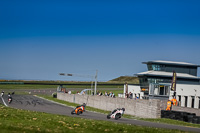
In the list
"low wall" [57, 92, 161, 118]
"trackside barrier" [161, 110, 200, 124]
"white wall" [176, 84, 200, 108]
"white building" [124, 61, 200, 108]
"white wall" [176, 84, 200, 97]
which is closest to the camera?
"trackside barrier" [161, 110, 200, 124]

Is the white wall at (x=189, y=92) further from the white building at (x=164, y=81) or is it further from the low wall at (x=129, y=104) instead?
the low wall at (x=129, y=104)

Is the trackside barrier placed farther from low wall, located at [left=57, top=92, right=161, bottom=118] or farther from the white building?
the white building

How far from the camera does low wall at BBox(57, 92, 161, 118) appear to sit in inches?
1332

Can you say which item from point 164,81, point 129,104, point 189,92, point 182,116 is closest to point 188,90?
point 189,92

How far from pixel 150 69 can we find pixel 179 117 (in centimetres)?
4959

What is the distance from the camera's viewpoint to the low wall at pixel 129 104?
3384cm

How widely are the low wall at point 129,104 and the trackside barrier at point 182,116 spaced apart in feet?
4.71

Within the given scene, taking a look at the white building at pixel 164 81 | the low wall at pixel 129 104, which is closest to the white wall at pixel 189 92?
the white building at pixel 164 81

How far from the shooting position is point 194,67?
261ft

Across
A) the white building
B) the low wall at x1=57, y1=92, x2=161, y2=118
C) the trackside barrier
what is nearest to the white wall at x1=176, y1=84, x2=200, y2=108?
the white building

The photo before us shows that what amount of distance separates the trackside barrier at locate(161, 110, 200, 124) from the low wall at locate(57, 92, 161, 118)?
1437 mm

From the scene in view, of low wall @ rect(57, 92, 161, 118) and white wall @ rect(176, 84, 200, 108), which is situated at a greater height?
white wall @ rect(176, 84, 200, 108)

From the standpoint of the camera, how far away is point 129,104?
4091 centimetres

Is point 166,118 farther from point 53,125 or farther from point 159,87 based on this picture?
point 159,87
